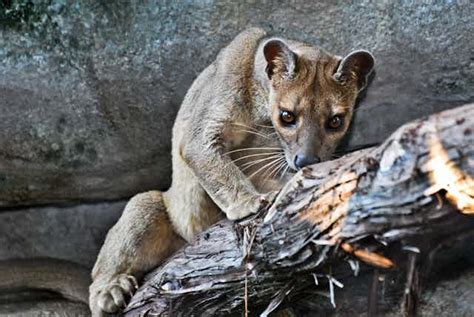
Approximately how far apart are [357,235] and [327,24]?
259cm

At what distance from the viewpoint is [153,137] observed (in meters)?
6.47

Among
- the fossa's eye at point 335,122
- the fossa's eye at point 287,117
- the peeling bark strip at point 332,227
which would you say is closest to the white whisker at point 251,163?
the fossa's eye at point 287,117

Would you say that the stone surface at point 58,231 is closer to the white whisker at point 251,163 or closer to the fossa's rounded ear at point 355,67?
the white whisker at point 251,163

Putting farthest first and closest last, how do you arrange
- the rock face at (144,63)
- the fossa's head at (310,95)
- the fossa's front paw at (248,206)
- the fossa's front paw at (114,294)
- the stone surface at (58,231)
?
the stone surface at (58,231), the rock face at (144,63), the fossa's front paw at (114,294), the fossa's head at (310,95), the fossa's front paw at (248,206)

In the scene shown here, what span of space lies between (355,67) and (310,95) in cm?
37

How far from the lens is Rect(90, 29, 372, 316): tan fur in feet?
16.9

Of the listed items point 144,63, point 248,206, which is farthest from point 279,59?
point 144,63

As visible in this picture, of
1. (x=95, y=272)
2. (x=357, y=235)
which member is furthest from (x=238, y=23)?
(x=357, y=235)

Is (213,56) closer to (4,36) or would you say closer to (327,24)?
(327,24)

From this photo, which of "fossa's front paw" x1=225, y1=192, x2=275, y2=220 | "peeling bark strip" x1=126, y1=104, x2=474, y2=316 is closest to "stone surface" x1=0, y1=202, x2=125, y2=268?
"peeling bark strip" x1=126, y1=104, x2=474, y2=316

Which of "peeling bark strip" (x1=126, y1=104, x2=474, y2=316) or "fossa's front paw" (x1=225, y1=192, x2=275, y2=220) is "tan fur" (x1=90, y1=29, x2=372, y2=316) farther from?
"peeling bark strip" (x1=126, y1=104, x2=474, y2=316)

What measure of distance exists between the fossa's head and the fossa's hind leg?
108 cm

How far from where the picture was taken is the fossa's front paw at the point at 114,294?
530 cm

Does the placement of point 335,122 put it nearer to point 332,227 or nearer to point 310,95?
point 310,95
